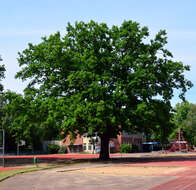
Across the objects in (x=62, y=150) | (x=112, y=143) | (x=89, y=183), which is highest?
(x=112, y=143)

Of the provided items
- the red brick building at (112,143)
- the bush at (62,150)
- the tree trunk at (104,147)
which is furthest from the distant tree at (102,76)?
the bush at (62,150)

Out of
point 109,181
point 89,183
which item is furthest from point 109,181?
point 89,183

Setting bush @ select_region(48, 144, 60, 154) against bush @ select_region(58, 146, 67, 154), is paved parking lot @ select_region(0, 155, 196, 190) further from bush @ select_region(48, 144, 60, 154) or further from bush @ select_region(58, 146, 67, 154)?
bush @ select_region(48, 144, 60, 154)

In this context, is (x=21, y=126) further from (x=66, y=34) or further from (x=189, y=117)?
(x=189, y=117)

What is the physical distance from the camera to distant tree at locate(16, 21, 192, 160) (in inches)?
1255

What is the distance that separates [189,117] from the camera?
94.3 meters

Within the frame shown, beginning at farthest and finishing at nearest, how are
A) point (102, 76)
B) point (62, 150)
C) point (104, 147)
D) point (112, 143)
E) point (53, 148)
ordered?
point (53, 148)
point (62, 150)
point (112, 143)
point (104, 147)
point (102, 76)

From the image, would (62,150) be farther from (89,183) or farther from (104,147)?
(89,183)

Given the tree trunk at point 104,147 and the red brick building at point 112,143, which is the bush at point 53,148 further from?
the tree trunk at point 104,147

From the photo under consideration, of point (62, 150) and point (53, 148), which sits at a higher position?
point (53, 148)

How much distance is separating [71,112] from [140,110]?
6998 millimetres

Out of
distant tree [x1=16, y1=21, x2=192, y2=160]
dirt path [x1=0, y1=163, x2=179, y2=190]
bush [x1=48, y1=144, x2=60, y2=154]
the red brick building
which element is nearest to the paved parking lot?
dirt path [x1=0, y1=163, x2=179, y2=190]

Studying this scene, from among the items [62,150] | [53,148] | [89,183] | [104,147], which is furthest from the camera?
[53,148]

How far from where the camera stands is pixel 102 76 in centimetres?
3294
